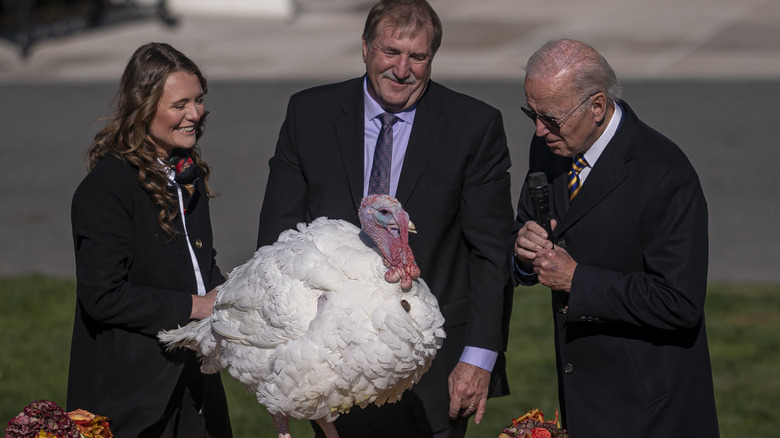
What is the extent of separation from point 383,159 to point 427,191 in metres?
0.27

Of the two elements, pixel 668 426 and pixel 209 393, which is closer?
pixel 668 426

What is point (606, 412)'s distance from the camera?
4.42 m

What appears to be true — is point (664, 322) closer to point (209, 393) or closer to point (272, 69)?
point (209, 393)

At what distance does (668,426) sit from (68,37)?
70.8 feet

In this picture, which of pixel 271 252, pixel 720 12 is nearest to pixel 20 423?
pixel 271 252

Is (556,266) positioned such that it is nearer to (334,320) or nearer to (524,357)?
(334,320)

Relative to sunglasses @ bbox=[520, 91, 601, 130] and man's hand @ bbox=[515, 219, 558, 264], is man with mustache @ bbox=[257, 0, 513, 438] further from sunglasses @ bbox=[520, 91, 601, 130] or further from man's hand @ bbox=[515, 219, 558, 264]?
sunglasses @ bbox=[520, 91, 601, 130]

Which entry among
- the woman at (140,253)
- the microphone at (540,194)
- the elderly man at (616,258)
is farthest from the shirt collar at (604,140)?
the woman at (140,253)

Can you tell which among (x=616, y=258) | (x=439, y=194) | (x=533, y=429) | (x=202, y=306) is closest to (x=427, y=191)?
(x=439, y=194)

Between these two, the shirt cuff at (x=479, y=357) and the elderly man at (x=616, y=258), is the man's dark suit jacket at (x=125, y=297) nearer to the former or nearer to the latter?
the shirt cuff at (x=479, y=357)

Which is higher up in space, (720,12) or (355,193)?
(720,12)

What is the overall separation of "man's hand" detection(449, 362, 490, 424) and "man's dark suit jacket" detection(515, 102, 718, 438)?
0.46m

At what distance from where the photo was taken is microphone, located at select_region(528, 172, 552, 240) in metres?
4.09

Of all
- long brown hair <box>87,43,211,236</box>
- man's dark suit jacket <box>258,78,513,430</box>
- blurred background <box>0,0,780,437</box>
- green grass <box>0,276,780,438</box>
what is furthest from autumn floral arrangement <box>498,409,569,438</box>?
blurred background <box>0,0,780,437</box>
